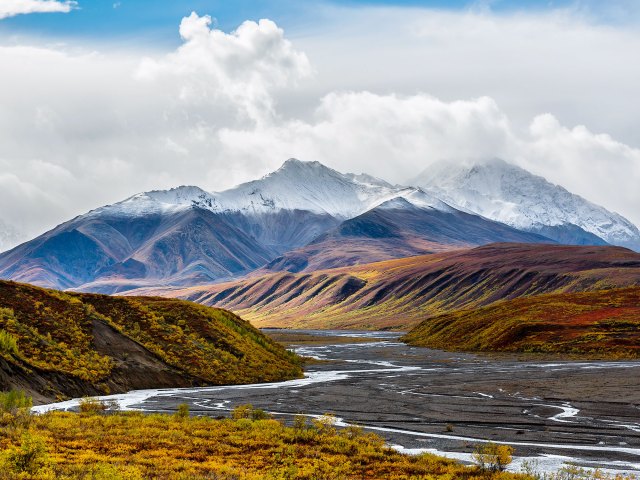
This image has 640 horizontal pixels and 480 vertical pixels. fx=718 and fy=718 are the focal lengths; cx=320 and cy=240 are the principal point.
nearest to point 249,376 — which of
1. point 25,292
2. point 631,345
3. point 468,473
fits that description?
point 25,292

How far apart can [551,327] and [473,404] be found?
77488 millimetres

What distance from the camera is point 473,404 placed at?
52.6 meters

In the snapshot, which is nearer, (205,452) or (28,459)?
(28,459)

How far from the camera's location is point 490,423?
44.1 metres

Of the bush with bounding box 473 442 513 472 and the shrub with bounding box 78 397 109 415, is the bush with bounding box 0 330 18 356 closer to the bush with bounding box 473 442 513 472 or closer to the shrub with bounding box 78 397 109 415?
the shrub with bounding box 78 397 109 415

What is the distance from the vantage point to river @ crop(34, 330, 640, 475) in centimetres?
3644

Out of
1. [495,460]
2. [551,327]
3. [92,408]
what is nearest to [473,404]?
[495,460]

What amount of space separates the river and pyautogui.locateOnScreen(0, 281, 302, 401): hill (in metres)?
3.25

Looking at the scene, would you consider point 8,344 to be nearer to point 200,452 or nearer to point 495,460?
point 200,452

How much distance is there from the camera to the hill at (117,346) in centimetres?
5794

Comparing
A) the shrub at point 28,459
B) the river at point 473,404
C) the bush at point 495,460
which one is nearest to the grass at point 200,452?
the shrub at point 28,459

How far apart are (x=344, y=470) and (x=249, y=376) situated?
156 feet

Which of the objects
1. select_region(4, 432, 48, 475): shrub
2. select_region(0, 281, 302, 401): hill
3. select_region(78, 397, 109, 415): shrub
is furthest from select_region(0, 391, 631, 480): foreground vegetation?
select_region(0, 281, 302, 401): hill

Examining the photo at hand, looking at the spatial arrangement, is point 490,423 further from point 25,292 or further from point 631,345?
point 631,345
